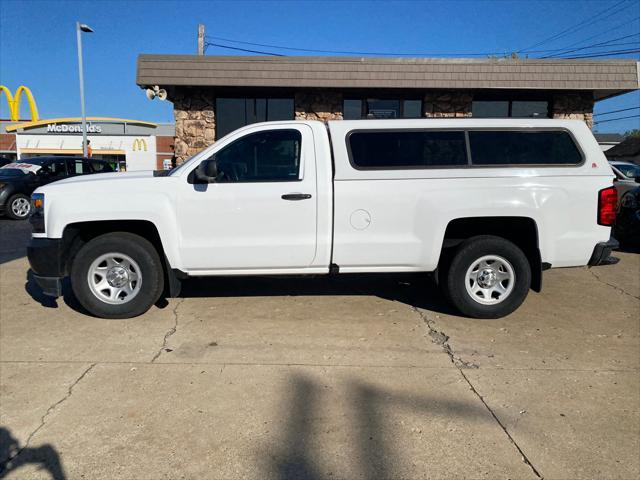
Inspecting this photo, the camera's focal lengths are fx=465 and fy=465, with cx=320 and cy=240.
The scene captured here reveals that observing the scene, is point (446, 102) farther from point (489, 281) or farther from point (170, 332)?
point (170, 332)

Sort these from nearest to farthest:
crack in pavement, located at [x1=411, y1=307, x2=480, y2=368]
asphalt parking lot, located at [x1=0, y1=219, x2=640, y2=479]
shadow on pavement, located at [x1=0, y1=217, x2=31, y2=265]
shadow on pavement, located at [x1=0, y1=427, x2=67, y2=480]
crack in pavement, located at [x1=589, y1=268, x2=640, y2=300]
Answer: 1. shadow on pavement, located at [x1=0, y1=427, x2=67, y2=480]
2. asphalt parking lot, located at [x1=0, y1=219, x2=640, y2=479]
3. crack in pavement, located at [x1=411, y1=307, x2=480, y2=368]
4. crack in pavement, located at [x1=589, y1=268, x2=640, y2=300]
5. shadow on pavement, located at [x1=0, y1=217, x2=31, y2=265]

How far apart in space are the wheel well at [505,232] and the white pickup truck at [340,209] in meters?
0.02

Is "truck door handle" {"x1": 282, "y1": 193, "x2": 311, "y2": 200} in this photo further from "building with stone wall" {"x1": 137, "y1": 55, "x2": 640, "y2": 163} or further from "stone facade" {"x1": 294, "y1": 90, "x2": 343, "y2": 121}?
"stone facade" {"x1": 294, "y1": 90, "x2": 343, "y2": 121}

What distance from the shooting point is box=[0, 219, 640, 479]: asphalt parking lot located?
2.60 metres

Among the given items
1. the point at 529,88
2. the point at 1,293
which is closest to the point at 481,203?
the point at 1,293

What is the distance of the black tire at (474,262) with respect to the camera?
470 centimetres

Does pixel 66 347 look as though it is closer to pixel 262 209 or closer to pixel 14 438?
pixel 14 438

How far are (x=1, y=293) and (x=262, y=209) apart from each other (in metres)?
3.63

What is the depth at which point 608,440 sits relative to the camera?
9.27ft

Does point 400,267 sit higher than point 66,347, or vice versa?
point 400,267

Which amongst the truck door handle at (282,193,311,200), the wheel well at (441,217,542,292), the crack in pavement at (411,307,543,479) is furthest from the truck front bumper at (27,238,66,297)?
the wheel well at (441,217,542,292)

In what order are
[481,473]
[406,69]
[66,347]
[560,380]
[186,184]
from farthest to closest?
[406,69], [186,184], [66,347], [560,380], [481,473]

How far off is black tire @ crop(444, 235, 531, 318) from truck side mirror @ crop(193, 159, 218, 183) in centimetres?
252

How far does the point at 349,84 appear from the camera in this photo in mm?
10477
